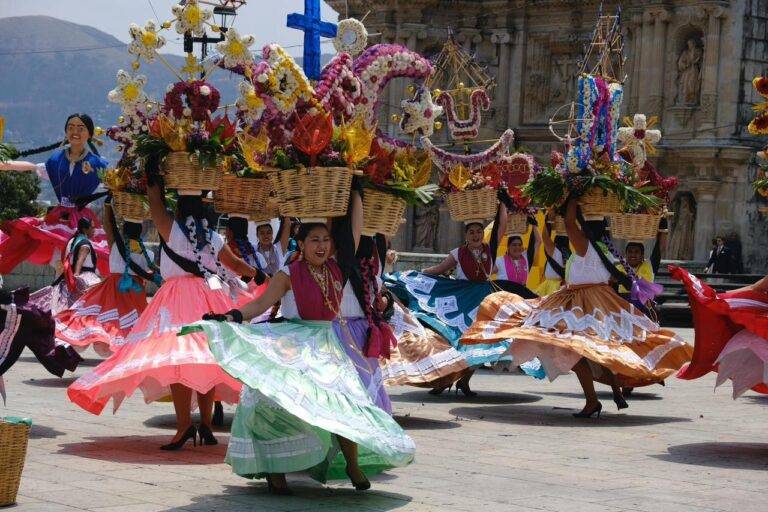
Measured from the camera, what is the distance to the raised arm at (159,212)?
10.8 m

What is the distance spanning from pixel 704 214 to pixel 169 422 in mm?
24918

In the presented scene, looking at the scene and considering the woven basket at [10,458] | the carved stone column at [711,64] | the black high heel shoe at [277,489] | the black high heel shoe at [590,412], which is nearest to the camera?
the woven basket at [10,458]

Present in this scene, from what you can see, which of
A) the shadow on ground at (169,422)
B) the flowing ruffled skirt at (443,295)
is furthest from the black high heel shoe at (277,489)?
the flowing ruffled skirt at (443,295)

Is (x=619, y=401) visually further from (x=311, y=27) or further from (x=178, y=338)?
(x=178, y=338)

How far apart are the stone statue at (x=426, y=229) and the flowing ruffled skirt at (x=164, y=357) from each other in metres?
28.8

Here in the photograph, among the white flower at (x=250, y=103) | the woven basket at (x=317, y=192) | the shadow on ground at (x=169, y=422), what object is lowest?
the shadow on ground at (x=169, y=422)

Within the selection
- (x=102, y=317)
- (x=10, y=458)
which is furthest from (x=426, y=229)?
(x=10, y=458)

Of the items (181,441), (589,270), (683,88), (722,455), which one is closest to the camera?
(181,441)

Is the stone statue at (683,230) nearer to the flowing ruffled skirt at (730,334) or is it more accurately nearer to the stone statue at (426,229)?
the stone statue at (426,229)

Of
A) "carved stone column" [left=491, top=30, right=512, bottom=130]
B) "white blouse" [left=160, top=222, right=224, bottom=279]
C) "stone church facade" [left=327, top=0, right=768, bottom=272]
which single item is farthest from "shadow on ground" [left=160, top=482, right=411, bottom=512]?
"carved stone column" [left=491, top=30, right=512, bottom=130]

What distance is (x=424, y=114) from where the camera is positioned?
38.5 feet

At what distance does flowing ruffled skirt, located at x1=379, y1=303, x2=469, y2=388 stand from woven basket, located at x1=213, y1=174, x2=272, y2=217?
153 cm

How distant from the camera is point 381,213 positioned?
10.0 meters

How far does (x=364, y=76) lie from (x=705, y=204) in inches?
989
